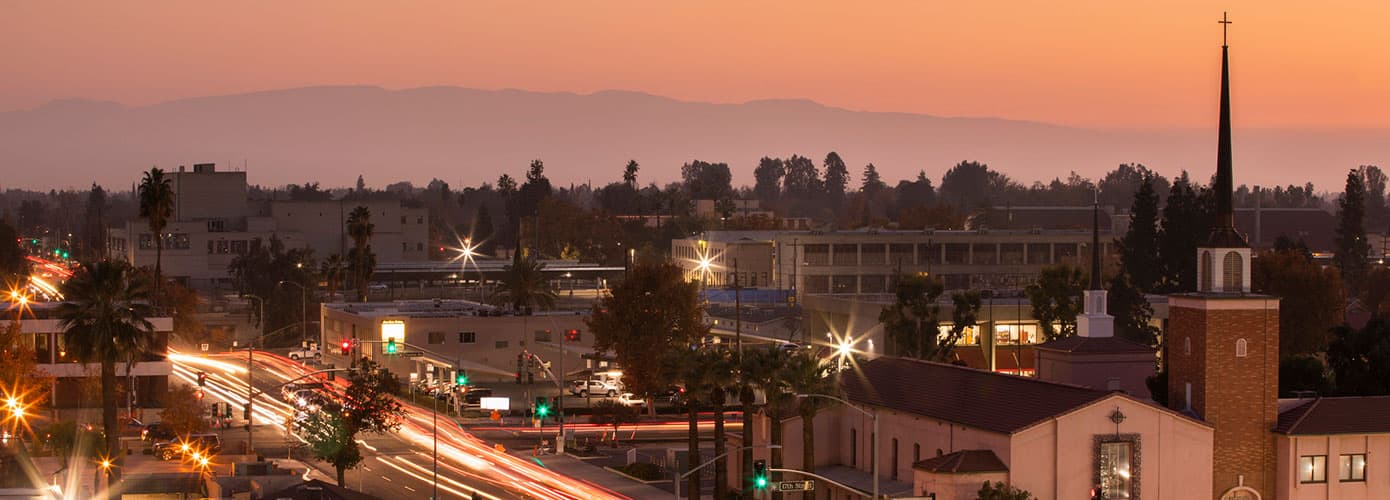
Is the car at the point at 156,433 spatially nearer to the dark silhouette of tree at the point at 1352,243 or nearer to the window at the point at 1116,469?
the window at the point at 1116,469

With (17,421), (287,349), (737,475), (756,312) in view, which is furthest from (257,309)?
(737,475)

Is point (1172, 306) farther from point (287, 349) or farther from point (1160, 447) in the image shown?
point (287, 349)

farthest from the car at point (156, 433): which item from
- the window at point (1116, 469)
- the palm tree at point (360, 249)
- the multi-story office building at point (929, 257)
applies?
the multi-story office building at point (929, 257)

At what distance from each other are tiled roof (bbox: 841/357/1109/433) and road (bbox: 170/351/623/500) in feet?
39.7

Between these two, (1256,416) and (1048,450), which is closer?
(1048,450)

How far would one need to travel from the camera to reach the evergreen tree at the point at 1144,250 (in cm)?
13438

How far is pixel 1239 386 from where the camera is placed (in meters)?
67.8

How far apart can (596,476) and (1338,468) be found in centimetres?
3290

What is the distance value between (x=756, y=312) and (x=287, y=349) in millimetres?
42005

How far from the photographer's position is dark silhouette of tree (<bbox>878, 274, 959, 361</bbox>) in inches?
4272

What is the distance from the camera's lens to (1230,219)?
7181cm

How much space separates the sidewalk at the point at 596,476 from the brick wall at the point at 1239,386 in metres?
23.2

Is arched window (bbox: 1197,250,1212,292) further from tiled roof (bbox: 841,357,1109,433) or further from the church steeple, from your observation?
tiled roof (bbox: 841,357,1109,433)

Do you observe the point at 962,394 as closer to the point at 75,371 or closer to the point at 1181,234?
the point at 75,371
